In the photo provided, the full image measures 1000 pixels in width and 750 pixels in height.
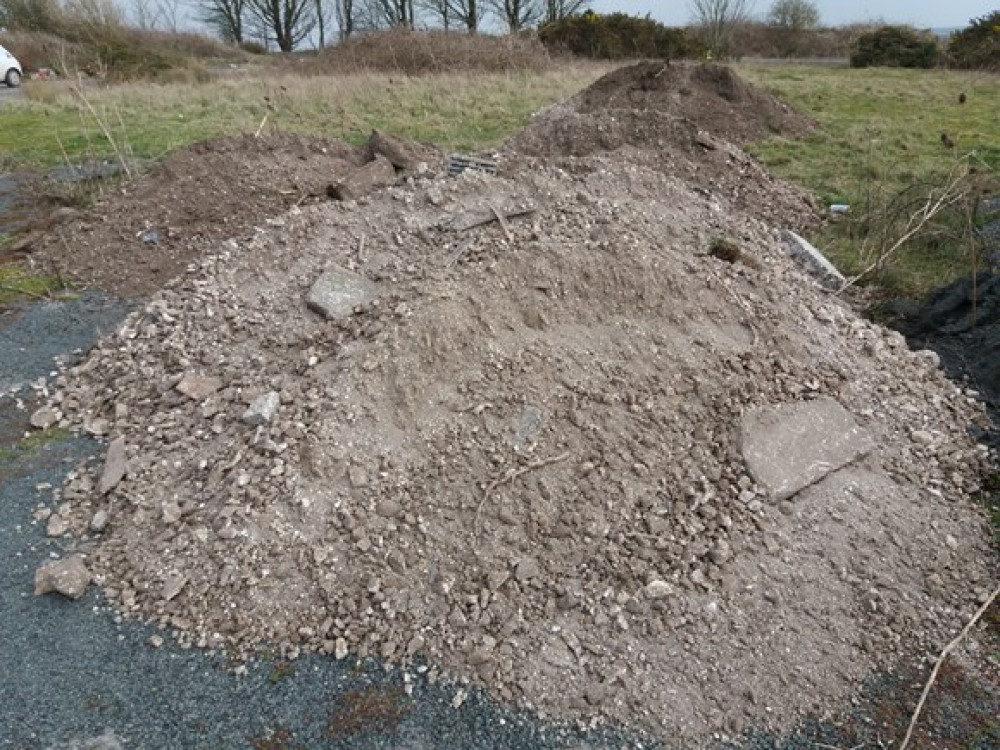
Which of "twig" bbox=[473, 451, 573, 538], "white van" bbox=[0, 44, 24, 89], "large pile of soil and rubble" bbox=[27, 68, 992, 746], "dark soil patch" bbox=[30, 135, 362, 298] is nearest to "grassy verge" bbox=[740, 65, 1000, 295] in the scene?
"large pile of soil and rubble" bbox=[27, 68, 992, 746]

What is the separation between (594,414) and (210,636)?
1.66 m

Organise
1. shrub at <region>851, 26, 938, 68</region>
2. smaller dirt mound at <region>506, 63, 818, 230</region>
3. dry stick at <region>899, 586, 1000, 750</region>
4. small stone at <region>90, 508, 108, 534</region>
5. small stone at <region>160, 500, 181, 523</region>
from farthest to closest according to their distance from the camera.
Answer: shrub at <region>851, 26, 938, 68</region>
smaller dirt mound at <region>506, 63, 818, 230</region>
small stone at <region>90, 508, 108, 534</region>
small stone at <region>160, 500, 181, 523</region>
dry stick at <region>899, 586, 1000, 750</region>

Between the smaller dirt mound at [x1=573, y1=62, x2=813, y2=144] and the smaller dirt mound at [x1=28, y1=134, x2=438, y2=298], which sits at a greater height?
the smaller dirt mound at [x1=573, y1=62, x2=813, y2=144]

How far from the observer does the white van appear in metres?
16.9

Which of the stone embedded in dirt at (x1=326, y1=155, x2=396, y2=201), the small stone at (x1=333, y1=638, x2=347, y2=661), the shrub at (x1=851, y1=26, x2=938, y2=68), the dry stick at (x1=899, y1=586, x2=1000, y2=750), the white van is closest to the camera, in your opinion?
the dry stick at (x1=899, y1=586, x2=1000, y2=750)

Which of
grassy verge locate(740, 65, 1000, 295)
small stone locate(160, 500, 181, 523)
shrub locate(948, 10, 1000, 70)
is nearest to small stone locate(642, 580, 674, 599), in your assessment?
small stone locate(160, 500, 181, 523)

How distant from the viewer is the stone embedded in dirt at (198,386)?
342 centimetres

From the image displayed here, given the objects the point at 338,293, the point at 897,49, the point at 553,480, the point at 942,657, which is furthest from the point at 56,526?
the point at 897,49

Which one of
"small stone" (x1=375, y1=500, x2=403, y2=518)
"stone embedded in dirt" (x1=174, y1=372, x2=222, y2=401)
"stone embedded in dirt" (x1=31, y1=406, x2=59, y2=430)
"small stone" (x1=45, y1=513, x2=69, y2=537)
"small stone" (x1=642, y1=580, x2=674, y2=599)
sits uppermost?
"stone embedded in dirt" (x1=174, y1=372, x2=222, y2=401)

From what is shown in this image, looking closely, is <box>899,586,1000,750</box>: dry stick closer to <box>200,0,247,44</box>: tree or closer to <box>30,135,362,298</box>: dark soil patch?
<box>30,135,362,298</box>: dark soil patch

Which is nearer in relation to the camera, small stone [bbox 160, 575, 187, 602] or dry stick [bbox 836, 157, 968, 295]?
small stone [bbox 160, 575, 187, 602]

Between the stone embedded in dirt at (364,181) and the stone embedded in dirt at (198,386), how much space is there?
210 cm

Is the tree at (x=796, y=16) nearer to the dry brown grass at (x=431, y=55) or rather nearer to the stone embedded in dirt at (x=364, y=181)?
the dry brown grass at (x=431, y=55)

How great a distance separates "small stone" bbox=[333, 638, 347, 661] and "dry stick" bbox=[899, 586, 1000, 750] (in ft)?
5.86
